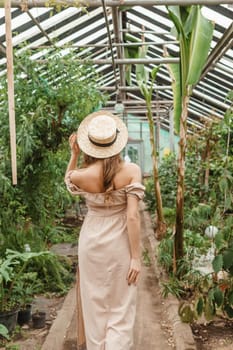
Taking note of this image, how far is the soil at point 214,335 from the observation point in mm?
3838

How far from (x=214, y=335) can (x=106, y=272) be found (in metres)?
1.30

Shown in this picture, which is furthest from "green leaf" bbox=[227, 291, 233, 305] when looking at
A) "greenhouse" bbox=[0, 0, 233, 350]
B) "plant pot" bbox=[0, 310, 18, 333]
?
"plant pot" bbox=[0, 310, 18, 333]

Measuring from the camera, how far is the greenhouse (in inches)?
125

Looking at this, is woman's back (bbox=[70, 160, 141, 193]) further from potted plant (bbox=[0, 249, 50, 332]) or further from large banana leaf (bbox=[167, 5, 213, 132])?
large banana leaf (bbox=[167, 5, 213, 132])

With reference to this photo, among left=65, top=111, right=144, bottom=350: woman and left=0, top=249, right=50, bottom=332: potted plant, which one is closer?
left=65, top=111, right=144, bottom=350: woman

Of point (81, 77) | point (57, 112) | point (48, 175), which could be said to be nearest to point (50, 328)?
point (48, 175)

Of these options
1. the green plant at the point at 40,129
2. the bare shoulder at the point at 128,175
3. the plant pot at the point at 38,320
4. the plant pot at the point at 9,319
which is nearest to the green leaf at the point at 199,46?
the green plant at the point at 40,129

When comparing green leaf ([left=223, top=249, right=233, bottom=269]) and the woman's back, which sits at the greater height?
the woman's back

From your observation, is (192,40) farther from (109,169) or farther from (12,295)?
(12,295)

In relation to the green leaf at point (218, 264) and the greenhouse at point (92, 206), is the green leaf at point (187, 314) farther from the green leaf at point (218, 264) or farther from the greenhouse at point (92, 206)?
the green leaf at point (218, 264)

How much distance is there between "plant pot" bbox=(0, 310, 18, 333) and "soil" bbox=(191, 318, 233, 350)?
52.9 inches

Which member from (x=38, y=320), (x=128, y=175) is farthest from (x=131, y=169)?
(x=38, y=320)

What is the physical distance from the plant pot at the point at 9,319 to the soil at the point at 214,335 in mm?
1343

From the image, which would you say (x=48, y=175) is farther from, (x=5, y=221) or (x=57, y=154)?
(x=5, y=221)
